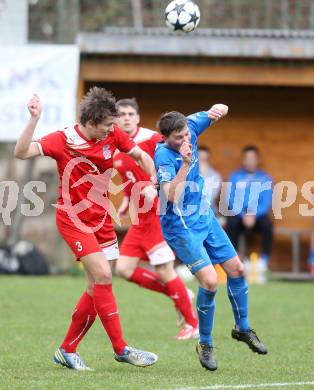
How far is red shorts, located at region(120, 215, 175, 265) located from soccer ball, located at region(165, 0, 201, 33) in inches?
69.1

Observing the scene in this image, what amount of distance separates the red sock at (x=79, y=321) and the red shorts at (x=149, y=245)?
2278 millimetres

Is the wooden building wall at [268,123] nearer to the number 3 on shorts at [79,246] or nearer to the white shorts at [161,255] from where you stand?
the white shorts at [161,255]

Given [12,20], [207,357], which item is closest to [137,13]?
[12,20]

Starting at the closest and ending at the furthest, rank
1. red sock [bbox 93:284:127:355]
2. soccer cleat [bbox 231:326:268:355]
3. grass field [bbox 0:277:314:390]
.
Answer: grass field [bbox 0:277:314:390], red sock [bbox 93:284:127:355], soccer cleat [bbox 231:326:268:355]

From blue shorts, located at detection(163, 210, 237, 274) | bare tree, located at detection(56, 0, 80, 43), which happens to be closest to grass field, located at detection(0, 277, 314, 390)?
blue shorts, located at detection(163, 210, 237, 274)

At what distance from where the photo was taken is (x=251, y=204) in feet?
46.5

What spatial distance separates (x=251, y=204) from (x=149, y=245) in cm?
522

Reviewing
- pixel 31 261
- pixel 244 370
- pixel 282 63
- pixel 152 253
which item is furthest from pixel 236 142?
pixel 244 370

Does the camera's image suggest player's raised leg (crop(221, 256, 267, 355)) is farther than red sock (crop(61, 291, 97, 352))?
Yes

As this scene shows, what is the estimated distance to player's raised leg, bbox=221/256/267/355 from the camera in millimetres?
6988

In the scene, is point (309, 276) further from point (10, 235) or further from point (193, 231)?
point (193, 231)

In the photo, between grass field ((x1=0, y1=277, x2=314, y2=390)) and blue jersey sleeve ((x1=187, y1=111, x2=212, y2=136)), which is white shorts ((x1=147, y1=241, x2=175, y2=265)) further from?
blue jersey sleeve ((x1=187, y1=111, x2=212, y2=136))

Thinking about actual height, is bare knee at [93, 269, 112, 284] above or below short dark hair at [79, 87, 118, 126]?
below

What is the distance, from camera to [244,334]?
7.03 metres
